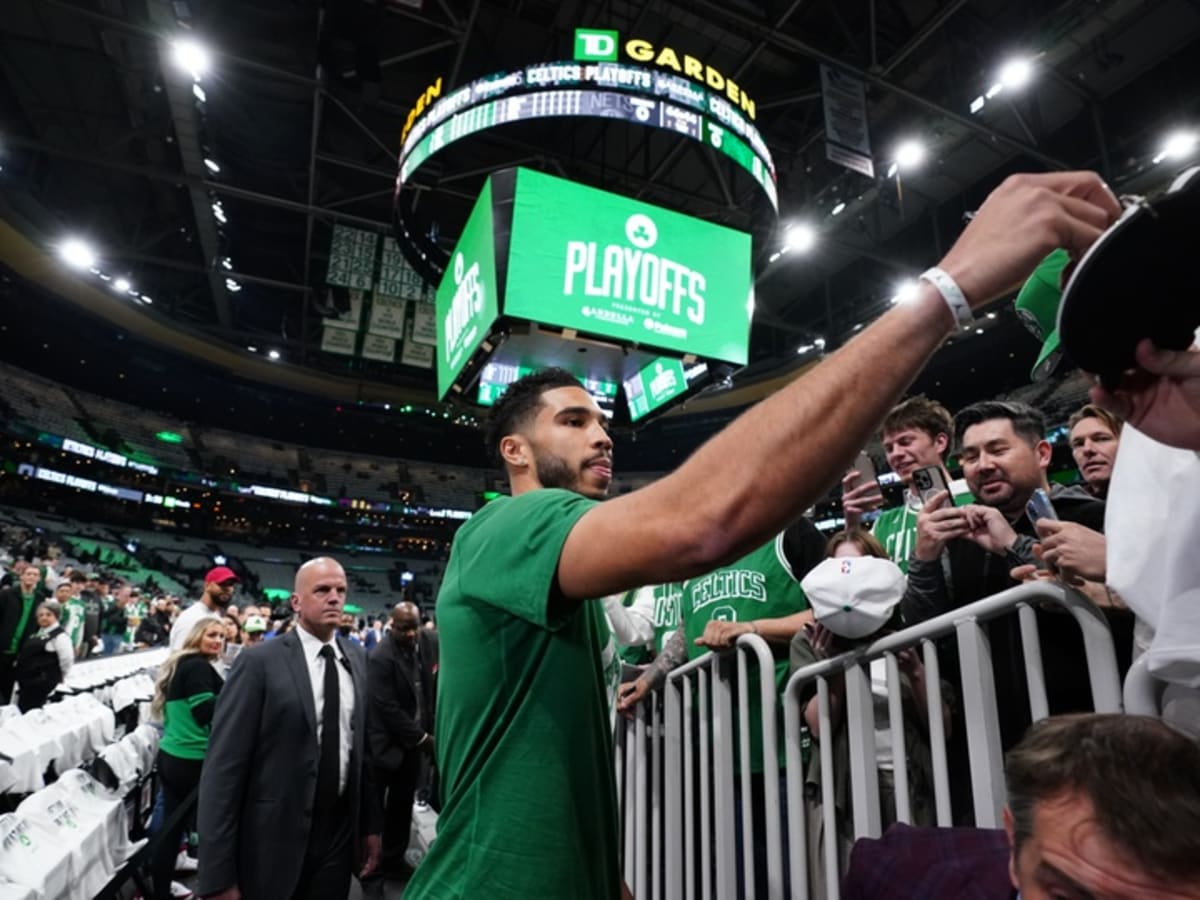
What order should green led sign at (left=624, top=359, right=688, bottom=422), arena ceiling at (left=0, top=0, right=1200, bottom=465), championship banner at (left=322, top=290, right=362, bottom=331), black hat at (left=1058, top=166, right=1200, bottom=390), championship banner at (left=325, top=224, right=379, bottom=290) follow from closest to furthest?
1. black hat at (left=1058, top=166, right=1200, bottom=390)
2. green led sign at (left=624, top=359, right=688, bottom=422)
3. arena ceiling at (left=0, top=0, right=1200, bottom=465)
4. championship banner at (left=325, top=224, right=379, bottom=290)
5. championship banner at (left=322, top=290, right=362, bottom=331)

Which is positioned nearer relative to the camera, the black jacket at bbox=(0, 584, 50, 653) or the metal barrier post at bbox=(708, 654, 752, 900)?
the metal barrier post at bbox=(708, 654, 752, 900)

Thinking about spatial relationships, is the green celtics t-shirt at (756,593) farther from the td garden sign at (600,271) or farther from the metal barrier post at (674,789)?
the td garden sign at (600,271)

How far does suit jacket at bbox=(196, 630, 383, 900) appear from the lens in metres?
2.56

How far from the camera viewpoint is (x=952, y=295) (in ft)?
2.69

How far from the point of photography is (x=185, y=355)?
2462 centimetres

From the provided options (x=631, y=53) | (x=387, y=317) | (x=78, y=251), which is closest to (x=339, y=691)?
Answer: (x=631, y=53)

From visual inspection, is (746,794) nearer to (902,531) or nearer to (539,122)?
(902,531)

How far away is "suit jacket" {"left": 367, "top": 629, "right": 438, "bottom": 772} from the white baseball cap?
3.95m

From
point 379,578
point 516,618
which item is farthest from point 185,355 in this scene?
point 516,618

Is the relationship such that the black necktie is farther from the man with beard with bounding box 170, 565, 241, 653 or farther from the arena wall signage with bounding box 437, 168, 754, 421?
the arena wall signage with bounding box 437, 168, 754, 421

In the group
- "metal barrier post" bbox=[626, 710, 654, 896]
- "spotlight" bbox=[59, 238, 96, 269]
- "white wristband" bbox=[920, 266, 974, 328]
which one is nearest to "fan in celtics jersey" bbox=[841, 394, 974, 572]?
"metal barrier post" bbox=[626, 710, 654, 896]

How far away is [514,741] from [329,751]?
200 cm

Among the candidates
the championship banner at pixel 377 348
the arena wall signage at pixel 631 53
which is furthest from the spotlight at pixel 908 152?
the championship banner at pixel 377 348

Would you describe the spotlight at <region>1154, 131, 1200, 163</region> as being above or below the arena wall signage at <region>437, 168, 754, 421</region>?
above
